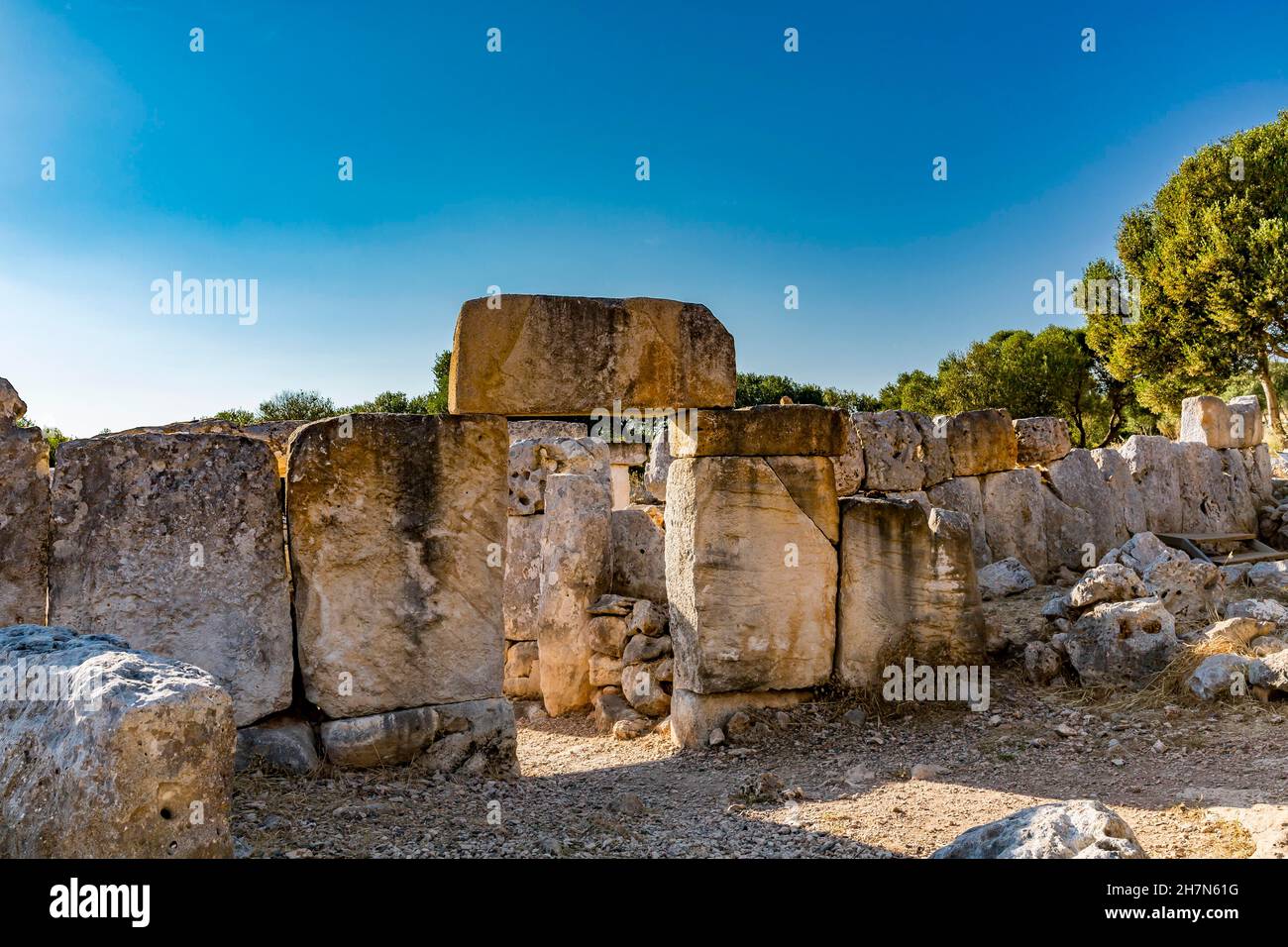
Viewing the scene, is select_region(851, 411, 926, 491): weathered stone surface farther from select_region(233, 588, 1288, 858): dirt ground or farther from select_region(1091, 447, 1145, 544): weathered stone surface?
select_region(233, 588, 1288, 858): dirt ground

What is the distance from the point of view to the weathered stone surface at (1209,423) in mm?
12539

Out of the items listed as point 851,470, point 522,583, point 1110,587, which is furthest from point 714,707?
point 851,470

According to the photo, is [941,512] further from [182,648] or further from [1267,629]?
[182,648]

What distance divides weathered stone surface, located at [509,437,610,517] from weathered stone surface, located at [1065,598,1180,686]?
14.7 feet

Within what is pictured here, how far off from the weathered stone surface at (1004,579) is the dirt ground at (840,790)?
278cm

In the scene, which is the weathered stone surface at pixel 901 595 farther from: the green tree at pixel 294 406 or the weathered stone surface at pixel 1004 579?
the green tree at pixel 294 406

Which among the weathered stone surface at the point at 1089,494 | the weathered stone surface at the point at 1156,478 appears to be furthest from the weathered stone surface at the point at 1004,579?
the weathered stone surface at the point at 1156,478

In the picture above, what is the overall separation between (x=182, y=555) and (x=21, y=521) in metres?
0.78

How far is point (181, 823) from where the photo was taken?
273cm

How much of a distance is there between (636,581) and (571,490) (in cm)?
105

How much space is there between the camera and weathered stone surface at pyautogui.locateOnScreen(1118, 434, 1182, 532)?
11.7 metres

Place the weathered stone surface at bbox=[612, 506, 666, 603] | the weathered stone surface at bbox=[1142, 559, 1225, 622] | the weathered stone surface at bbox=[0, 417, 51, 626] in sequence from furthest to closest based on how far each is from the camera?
the weathered stone surface at bbox=[612, 506, 666, 603], the weathered stone surface at bbox=[1142, 559, 1225, 622], the weathered stone surface at bbox=[0, 417, 51, 626]

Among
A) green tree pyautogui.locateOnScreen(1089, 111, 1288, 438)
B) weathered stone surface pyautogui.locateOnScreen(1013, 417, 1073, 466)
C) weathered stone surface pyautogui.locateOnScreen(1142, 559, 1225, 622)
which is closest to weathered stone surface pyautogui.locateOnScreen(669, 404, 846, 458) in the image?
weathered stone surface pyautogui.locateOnScreen(1142, 559, 1225, 622)

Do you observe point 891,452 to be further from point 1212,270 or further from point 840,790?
point 1212,270
